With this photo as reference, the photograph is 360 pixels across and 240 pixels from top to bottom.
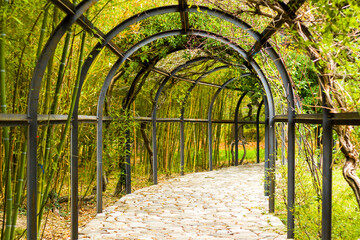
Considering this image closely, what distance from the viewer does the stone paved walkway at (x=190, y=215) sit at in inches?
150

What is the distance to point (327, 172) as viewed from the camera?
226cm

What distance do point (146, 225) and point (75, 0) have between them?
2548 millimetres

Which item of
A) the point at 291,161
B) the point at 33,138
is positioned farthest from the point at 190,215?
the point at 33,138

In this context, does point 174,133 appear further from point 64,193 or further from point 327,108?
point 327,108

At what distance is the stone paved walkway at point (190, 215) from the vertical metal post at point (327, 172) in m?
1.38

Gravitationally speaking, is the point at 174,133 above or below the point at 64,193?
above

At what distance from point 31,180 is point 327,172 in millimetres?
1900

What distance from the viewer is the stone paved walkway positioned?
3799mm

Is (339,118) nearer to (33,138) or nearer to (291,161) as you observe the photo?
(291,161)

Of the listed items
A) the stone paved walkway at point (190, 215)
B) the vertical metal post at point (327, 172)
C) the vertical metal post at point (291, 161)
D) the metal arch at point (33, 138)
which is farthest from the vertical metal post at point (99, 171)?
the vertical metal post at point (327, 172)

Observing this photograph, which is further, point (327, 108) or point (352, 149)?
point (352, 149)

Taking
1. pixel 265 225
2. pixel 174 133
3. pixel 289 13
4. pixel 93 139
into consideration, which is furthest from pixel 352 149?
pixel 174 133

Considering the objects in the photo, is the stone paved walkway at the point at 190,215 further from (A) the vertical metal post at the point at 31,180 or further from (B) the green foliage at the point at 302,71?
(B) the green foliage at the point at 302,71

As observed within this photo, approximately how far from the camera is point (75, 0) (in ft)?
8.94
